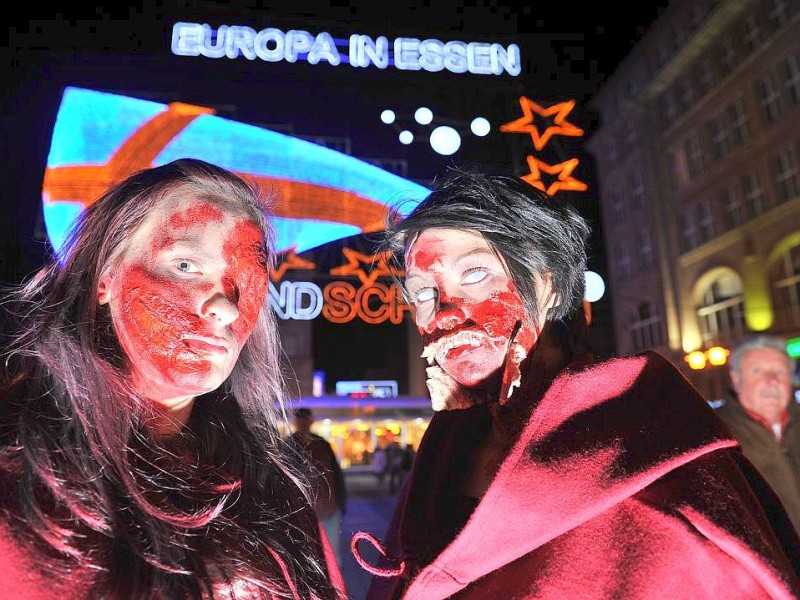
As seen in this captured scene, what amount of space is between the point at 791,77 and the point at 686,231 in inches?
252

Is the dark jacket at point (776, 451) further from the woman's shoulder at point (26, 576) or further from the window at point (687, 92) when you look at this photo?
the window at point (687, 92)

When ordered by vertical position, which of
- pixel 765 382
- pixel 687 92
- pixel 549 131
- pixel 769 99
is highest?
pixel 687 92

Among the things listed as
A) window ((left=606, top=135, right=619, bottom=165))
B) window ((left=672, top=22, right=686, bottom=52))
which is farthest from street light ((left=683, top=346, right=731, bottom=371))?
window ((left=606, top=135, right=619, bottom=165))

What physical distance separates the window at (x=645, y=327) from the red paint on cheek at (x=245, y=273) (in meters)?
23.3

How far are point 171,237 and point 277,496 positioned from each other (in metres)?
Result: 0.68

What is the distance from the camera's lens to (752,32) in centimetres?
1819

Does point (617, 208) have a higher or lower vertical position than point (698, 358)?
higher

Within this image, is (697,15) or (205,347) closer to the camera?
(205,347)

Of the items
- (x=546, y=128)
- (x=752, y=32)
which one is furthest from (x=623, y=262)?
(x=546, y=128)

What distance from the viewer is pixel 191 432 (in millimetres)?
1313

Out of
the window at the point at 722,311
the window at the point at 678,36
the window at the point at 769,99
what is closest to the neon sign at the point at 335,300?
the window at the point at 722,311

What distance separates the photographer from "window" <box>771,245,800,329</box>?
655 inches

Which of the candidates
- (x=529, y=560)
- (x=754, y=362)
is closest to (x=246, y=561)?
(x=529, y=560)

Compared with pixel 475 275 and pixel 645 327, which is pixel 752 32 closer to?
pixel 645 327
